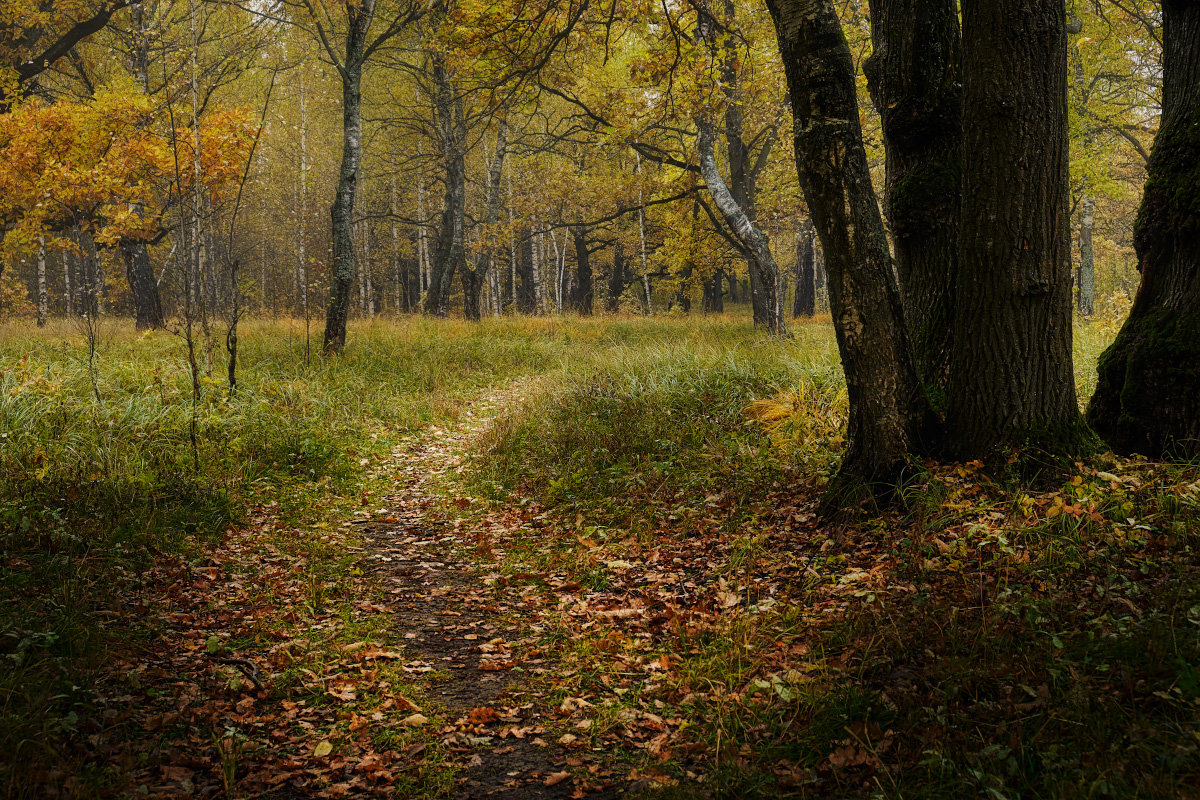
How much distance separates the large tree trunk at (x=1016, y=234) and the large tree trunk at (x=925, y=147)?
1.12 feet

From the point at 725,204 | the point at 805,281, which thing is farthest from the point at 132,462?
the point at 805,281

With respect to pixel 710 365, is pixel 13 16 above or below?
above

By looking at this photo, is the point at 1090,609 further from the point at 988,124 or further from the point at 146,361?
the point at 146,361

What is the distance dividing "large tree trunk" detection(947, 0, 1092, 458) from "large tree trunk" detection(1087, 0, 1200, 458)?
18.1 inches

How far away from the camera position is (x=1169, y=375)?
4324 millimetres

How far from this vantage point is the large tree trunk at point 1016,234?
4164 millimetres

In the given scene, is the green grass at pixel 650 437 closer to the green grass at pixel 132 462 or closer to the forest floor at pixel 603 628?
the forest floor at pixel 603 628

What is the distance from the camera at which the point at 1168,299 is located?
4.52 metres

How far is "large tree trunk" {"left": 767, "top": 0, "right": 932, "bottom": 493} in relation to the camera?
4.40 m

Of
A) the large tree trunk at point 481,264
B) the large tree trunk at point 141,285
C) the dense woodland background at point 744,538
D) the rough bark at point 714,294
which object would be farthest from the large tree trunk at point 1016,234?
the rough bark at point 714,294

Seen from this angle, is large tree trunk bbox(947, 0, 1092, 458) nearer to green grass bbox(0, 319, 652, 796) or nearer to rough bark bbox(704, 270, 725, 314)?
green grass bbox(0, 319, 652, 796)

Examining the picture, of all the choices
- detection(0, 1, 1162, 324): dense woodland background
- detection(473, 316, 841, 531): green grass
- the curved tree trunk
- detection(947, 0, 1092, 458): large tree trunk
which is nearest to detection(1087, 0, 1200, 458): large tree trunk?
detection(947, 0, 1092, 458): large tree trunk

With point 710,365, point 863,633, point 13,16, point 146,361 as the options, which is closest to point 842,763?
point 863,633

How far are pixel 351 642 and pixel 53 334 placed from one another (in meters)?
13.4
